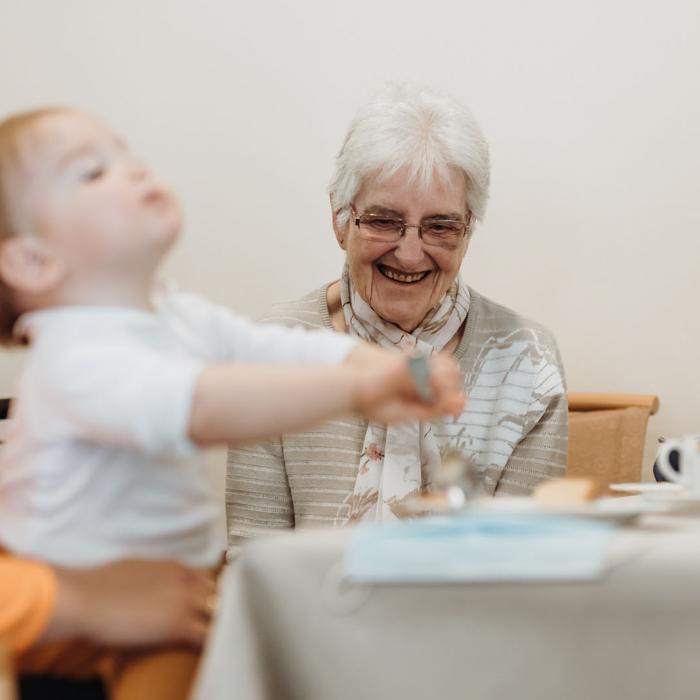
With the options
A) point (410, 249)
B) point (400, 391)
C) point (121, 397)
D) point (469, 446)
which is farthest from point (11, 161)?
point (469, 446)

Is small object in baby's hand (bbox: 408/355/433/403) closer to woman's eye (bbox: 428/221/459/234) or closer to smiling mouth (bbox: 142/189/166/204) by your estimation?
smiling mouth (bbox: 142/189/166/204)

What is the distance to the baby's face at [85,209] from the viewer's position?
35.1 inches

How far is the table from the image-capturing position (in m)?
0.81

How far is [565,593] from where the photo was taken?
806mm

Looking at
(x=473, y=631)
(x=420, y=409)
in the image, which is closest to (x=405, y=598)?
(x=473, y=631)

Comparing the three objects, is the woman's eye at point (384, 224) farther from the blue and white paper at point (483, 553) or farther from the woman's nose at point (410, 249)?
the blue and white paper at point (483, 553)

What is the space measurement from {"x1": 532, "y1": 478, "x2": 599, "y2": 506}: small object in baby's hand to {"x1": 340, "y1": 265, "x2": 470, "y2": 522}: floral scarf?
2.29 ft

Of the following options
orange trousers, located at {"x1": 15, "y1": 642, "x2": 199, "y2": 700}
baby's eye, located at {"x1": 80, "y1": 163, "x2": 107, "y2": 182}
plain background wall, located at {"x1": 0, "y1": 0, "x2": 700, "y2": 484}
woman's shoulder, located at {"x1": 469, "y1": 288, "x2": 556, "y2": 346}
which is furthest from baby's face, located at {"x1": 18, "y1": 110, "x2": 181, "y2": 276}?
plain background wall, located at {"x1": 0, "y1": 0, "x2": 700, "y2": 484}

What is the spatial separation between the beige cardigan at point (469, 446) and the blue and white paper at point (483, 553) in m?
0.90

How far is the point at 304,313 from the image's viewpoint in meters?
1.86

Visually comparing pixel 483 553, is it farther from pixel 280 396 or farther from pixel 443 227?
pixel 443 227

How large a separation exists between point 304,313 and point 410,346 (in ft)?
0.67

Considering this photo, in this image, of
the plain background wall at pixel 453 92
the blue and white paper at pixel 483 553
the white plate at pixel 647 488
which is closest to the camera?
the blue and white paper at pixel 483 553

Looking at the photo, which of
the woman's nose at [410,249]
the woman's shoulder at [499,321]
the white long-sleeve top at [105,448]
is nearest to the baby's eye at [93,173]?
the white long-sleeve top at [105,448]
